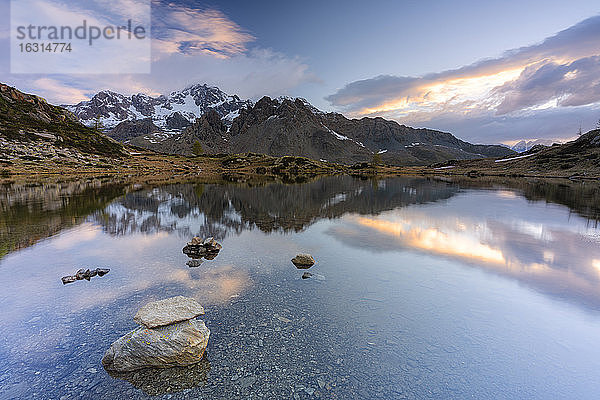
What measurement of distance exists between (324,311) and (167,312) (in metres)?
7.33

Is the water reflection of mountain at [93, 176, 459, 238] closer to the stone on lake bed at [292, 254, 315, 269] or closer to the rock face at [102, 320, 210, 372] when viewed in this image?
the stone on lake bed at [292, 254, 315, 269]

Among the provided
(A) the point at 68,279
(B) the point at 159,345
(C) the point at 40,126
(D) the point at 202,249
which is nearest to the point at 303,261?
(D) the point at 202,249

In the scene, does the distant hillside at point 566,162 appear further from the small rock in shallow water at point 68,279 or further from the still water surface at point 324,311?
the small rock in shallow water at point 68,279

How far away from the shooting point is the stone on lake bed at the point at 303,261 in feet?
67.7

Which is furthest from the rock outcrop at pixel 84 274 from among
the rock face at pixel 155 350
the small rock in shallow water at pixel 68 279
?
the rock face at pixel 155 350

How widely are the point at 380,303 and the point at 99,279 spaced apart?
696 inches

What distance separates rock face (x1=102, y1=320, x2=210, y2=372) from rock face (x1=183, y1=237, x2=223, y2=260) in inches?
462

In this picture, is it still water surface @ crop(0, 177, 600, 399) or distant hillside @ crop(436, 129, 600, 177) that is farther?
distant hillside @ crop(436, 129, 600, 177)

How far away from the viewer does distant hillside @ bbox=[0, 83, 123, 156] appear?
13038 cm

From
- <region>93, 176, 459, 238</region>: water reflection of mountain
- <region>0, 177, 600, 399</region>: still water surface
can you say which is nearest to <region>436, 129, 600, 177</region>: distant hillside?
<region>93, 176, 459, 238</region>: water reflection of mountain

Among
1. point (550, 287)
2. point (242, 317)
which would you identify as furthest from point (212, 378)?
point (550, 287)

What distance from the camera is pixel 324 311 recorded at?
1423 cm

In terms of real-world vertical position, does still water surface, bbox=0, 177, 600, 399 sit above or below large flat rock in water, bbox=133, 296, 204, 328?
below

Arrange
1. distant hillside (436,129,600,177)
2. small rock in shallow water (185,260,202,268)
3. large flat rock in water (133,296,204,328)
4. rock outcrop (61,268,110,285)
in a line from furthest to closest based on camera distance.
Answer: distant hillside (436,129,600,177), small rock in shallow water (185,260,202,268), rock outcrop (61,268,110,285), large flat rock in water (133,296,204,328)
